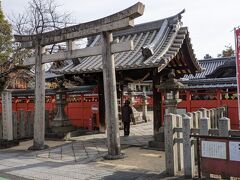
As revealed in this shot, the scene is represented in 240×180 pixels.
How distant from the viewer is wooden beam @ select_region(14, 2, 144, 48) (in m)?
10.4

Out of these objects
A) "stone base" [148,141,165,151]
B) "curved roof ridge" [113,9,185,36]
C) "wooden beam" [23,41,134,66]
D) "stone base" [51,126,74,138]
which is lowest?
"stone base" [148,141,165,151]

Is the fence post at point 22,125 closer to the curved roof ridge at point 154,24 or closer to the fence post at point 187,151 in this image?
the curved roof ridge at point 154,24

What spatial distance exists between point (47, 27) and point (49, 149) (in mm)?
6537

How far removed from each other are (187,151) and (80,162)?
3.93m

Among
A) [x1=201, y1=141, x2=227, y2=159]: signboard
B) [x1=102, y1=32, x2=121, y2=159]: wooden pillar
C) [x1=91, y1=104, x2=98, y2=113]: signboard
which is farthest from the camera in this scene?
[x1=91, y1=104, x2=98, y2=113]: signboard

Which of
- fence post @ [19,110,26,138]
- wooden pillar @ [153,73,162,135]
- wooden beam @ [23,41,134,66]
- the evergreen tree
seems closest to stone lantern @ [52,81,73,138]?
fence post @ [19,110,26,138]

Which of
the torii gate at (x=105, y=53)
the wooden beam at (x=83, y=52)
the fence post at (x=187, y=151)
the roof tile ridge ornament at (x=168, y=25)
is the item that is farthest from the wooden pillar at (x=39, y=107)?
the fence post at (x=187, y=151)

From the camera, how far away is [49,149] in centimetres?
1310

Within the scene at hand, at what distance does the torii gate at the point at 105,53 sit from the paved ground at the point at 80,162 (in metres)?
0.73

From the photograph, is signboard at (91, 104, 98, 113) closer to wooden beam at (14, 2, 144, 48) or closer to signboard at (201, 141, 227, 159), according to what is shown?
wooden beam at (14, 2, 144, 48)

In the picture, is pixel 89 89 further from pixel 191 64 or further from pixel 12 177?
pixel 12 177

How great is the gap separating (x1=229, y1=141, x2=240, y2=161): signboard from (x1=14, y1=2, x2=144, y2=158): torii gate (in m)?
4.46

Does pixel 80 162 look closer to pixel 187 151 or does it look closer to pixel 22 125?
pixel 187 151

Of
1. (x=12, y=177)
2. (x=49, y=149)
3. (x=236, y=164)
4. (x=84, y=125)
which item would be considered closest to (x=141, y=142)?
(x=49, y=149)
